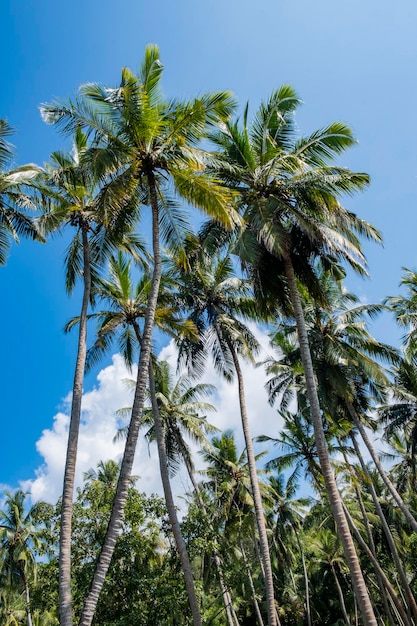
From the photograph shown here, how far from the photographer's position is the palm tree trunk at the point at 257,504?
13.5 metres

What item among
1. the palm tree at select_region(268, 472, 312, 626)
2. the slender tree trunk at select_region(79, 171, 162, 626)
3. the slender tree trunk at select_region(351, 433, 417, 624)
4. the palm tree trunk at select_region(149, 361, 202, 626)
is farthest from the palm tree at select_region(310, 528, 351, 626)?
the slender tree trunk at select_region(79, 171, 162, 626)

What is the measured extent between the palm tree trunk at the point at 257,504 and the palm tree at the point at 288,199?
4.43m

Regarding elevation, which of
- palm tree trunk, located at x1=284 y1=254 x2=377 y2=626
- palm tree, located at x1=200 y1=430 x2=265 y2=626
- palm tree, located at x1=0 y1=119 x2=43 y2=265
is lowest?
palm tree trunk, located at x1=284 y1=254 x2=377 y2=626

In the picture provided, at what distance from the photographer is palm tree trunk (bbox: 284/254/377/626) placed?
916 centimetres

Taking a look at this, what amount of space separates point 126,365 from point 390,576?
91.1 feet

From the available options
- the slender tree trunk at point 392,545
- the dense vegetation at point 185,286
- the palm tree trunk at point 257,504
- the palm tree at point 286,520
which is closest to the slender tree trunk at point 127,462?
the dense vegetation at point 185,286

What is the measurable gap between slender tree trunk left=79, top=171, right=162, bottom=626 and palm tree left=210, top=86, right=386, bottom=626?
2.65 m

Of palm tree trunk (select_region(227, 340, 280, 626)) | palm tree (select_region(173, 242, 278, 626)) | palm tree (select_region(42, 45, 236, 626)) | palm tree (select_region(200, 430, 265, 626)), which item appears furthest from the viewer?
palm tree (select_region(200, 430, 265, 626))

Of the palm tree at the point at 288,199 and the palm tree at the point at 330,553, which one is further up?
the palm tree at the point at 288,199

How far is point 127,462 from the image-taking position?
9.40 metres

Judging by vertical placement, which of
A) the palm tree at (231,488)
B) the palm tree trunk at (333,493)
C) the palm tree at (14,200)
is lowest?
the palm tree trunk at (333,493)

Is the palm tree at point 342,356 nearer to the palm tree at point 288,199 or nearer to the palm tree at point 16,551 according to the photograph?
the palm tree at point 288,199

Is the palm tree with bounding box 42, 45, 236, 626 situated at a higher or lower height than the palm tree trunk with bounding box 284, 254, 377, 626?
higher

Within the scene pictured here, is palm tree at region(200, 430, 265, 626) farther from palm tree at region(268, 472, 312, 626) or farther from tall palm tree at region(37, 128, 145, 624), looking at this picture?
tall palm tree at region(37, 128, 145, 624)
